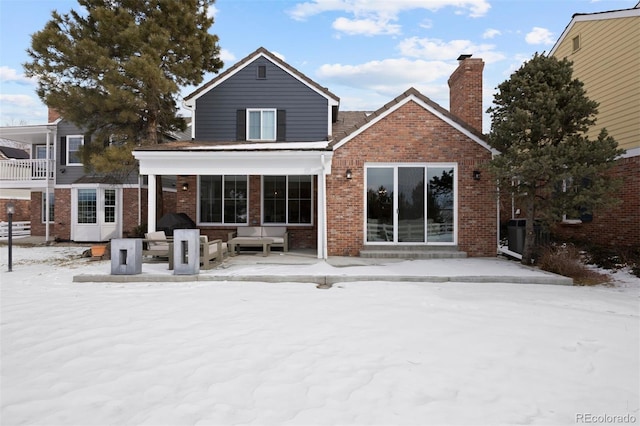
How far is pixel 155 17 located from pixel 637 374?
16.3m

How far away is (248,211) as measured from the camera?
13.7m

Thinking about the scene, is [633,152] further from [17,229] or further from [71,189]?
[17,229]

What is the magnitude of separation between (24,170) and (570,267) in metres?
22.6

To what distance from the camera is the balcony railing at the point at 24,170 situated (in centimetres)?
1861

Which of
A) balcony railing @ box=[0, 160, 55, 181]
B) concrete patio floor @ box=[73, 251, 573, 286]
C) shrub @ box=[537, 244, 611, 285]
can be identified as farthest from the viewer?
balcony railing @ box=[0, 160, 55, 181]

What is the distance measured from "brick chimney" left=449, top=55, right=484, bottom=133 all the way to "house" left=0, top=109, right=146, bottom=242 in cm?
1434

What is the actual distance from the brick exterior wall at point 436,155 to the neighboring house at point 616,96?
375cm

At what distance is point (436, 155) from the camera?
443 inches

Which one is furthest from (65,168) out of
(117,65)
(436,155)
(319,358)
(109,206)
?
(319,358)

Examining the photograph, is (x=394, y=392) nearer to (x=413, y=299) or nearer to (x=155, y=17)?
(x=413, y=299)

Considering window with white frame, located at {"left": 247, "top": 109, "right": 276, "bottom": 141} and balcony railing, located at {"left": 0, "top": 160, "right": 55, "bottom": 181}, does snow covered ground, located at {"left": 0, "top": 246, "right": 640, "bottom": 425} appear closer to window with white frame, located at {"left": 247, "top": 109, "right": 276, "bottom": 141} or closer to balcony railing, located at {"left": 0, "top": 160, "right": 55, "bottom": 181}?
window with white frame, located at {"left": 247, "top": 109, "right": 276, "bottom": 141}

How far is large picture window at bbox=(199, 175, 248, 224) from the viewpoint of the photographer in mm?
13727

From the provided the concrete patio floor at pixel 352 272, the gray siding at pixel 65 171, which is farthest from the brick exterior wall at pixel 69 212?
the concrete patio floor at pixel 352 272

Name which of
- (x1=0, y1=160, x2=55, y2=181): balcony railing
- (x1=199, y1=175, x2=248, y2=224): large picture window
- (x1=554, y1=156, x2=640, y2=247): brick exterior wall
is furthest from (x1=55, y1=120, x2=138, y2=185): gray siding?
(x1=554, y1=156, x2=640, y2=247): brick exterior wall
